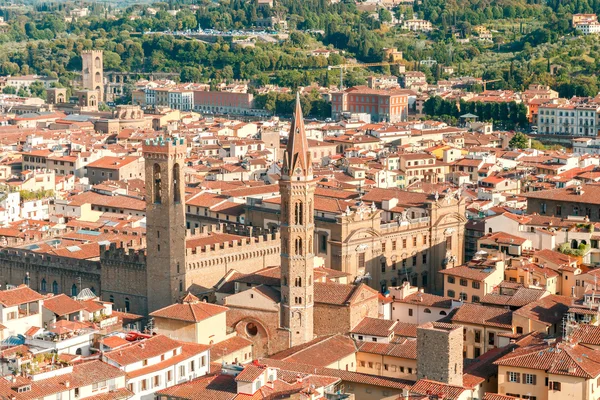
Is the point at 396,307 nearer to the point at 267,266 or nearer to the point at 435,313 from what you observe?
the point at 435,313

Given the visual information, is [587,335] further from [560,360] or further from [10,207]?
[10,207]

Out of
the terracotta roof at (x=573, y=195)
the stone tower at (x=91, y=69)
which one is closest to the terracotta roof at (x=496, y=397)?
the terracotta roof at (x=573, y=195)

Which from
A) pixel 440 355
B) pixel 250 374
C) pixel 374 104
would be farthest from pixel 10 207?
pixel 374 104

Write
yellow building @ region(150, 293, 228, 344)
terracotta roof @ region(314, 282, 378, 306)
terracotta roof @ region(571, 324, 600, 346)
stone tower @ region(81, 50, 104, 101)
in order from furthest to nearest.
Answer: stone tower @ region(81, 50, 104, 101) < terracotta roof @ region(314, 282, 378, 306) < yellow building @ region(150, 293, 228, 344) < terracotta roof @ region(571, 324, 600, 346)

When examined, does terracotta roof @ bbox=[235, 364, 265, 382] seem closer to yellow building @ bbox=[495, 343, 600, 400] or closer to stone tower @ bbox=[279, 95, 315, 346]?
yellow building @ bbox=[495, 343, 600, 400]

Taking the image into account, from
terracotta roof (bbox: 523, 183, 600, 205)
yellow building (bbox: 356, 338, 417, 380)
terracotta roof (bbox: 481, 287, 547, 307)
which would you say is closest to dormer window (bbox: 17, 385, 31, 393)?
yellow building (bbox: 356, 338, 417, 380)

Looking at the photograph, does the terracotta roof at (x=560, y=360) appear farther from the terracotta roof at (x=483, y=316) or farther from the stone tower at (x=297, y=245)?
the stone tower at (x=297, y=245)

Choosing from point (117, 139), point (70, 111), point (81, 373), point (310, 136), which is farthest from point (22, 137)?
point (81, 373)
